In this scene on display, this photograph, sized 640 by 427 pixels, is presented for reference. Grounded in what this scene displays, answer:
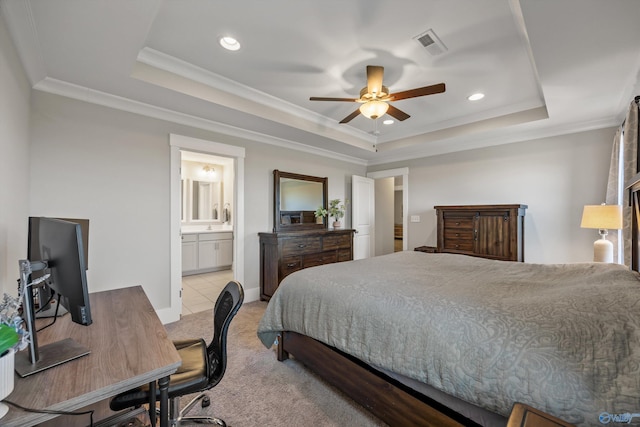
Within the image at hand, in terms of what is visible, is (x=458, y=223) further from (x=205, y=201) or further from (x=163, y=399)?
(x=205, y=201)

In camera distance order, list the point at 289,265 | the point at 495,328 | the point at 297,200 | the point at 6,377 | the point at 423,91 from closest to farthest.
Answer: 1. the point at 6,377
2. the point at 495,328
3. the point at 423,91
4. the point at 289,265
5. the point at 297,200

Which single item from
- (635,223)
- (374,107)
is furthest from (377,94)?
(635,223)

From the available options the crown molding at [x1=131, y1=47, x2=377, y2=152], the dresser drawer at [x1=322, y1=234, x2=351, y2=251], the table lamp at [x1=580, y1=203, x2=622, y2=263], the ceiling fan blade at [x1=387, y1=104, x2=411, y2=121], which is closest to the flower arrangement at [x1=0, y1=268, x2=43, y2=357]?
the crown molding at [x1=131, y1=47, x2=377, y2=152]

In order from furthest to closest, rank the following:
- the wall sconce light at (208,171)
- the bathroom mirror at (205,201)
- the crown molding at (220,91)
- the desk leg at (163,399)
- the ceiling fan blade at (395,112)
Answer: the wall sconce light at (208,171)
the bathroom mirror at (205,201)
the ceiling fan blade at (395,112)
the crown molding at (220,91)
the desk leg at (163,399)

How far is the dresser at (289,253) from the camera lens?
3756 mm

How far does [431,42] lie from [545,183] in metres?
2.86

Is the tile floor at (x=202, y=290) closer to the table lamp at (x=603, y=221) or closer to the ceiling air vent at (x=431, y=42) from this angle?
the ceiling air vent at (x=431, y=42)

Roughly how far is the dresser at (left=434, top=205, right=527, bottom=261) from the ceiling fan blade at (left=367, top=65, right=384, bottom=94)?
8.06ft

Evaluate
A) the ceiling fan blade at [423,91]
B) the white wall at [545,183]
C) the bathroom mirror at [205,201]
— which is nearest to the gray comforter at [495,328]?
the ceiling fan blade at [423,91]

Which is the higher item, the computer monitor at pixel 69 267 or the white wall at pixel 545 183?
the white wall at pixel 545 183

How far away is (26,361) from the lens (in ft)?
3.21

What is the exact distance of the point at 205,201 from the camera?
623 centimetres

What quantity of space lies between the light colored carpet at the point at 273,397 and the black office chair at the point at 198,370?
0.19 m

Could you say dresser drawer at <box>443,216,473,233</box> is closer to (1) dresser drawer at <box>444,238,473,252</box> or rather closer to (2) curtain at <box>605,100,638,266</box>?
(1) dresser drawer at <box>444,238,473,252</box>
